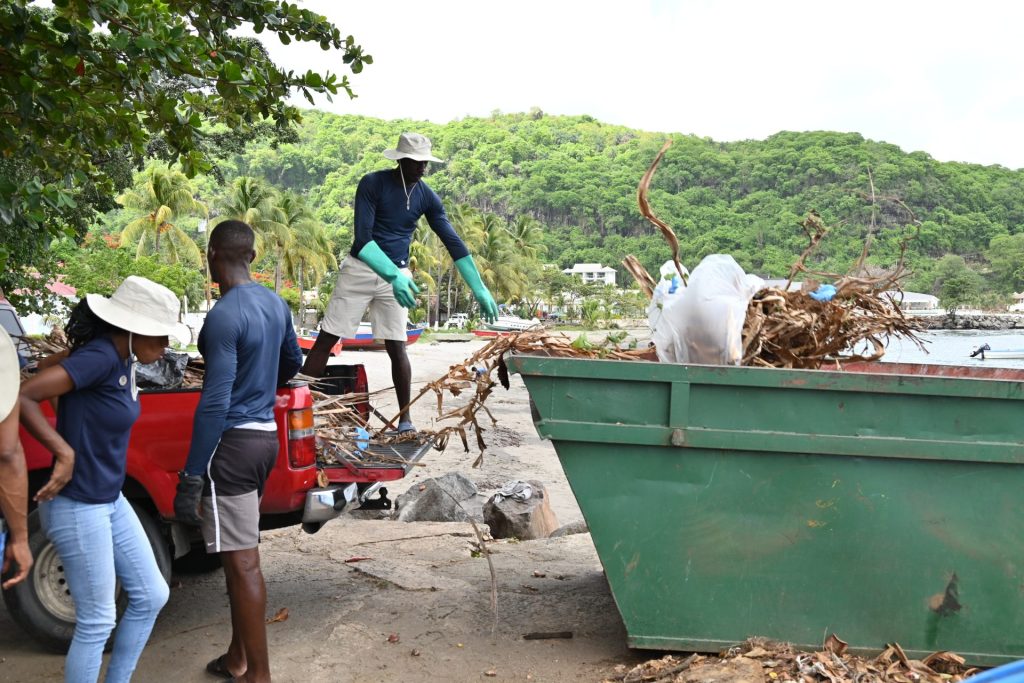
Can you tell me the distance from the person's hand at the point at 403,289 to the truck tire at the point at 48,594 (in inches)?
81.3

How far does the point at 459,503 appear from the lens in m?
7.80

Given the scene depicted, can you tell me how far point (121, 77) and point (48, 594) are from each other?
2.80m

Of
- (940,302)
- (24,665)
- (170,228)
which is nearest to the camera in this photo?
(24,665)

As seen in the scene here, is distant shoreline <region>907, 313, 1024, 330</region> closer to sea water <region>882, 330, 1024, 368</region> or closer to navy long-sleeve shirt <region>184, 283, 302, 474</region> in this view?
sea water <region>882, 330, 1024, 368</region>

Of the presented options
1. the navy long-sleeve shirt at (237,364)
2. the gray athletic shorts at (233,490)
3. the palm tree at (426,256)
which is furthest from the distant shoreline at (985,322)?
the gray athletic shorts at (233,490)

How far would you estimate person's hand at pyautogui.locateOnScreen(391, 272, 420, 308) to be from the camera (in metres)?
5.90

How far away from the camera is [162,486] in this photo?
15.0 feet

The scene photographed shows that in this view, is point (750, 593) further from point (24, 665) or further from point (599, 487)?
point (24, 665)

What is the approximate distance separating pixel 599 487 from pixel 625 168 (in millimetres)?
112346

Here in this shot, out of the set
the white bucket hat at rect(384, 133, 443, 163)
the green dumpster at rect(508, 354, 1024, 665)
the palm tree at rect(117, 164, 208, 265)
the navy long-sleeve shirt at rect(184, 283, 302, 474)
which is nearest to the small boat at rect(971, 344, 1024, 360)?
the palm tree at rect(117, 164, 208, 265)

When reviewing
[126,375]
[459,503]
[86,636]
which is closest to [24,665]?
[86,636]

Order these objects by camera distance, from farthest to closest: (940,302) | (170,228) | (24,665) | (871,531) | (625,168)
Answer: (625,168) → (940,302) → (170,228) → (24,665) → (871,531)

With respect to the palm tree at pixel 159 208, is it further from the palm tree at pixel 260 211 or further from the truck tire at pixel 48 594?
the truck tire at pixel 48 594

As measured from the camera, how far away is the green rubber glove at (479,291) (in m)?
5.89
